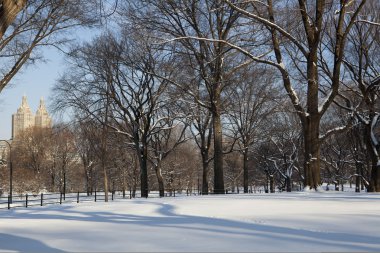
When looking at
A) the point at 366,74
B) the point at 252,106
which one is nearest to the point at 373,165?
the point at 366,74

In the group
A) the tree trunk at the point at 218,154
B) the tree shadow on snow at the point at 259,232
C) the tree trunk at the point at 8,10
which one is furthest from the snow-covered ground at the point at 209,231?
the tree trunk at the point at 218,154

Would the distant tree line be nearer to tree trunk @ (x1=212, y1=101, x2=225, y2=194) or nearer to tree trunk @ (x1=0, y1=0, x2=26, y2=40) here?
tree trunk @ (x1=212, y1=101, x2=225, y2=194)

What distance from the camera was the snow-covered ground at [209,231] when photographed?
6.23 metres

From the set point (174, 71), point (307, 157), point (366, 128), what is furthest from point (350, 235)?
point (174, 71)

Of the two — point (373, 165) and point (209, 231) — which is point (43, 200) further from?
point (209, 231)

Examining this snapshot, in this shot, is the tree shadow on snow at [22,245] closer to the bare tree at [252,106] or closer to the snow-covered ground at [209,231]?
the snow-covered ground at [209,231]

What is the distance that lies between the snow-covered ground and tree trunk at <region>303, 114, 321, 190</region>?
23.4 ft

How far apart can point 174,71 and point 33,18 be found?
9.75 metres

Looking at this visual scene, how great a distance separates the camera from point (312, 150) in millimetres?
→ 18500

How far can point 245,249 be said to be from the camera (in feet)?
19.5

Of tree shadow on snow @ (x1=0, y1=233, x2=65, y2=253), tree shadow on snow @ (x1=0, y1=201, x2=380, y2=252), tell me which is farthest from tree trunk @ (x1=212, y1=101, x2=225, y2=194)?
tree shadow on snow @ (x1=0, y1=233, x2=65, y2=253)

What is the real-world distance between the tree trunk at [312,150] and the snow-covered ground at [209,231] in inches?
281

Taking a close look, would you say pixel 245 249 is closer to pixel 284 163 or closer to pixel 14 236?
pixel 14 236

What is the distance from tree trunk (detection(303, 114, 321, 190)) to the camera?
18.3 metres
